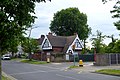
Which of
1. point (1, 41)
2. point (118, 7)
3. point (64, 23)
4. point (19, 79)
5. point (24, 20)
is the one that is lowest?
point (19, 79)

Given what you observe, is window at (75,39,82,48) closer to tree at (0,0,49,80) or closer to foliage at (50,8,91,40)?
foliage at (50,8,91,40)

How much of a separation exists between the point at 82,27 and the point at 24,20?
8757 centimetres

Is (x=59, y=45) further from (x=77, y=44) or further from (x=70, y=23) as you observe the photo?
(x=70, y=23)

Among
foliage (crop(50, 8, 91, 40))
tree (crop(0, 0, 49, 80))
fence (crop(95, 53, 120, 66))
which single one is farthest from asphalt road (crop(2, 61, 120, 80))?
foliage (crop(50, 8, 91, 40))

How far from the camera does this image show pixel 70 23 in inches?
3708

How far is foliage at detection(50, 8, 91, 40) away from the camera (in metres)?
94.2

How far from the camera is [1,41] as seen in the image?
8.54 m

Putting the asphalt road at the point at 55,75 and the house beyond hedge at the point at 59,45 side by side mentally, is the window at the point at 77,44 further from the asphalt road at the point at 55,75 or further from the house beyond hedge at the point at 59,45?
the asphalt road at the point at 55,75

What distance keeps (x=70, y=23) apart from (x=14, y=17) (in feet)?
283

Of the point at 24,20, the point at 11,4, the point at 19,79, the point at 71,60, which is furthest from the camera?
the point at 71,60

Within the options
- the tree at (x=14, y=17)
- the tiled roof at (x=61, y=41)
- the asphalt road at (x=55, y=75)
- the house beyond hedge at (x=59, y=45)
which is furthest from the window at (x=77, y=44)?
the tree at (x=14, y=17)

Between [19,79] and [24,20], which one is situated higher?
[24,20]

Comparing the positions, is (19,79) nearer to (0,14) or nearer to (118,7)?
(118,7)

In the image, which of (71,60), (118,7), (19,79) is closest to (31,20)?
(19,79)
